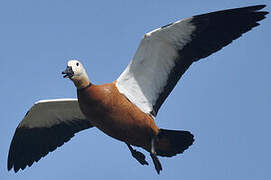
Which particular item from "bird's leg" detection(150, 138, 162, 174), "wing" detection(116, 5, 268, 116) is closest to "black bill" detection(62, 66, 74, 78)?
"wing" detection(116, 5, 268, 116)

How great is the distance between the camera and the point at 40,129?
34.2ft

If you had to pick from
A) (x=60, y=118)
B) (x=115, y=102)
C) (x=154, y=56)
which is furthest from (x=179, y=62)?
(x=60, y=118)

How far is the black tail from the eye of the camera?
8891mm

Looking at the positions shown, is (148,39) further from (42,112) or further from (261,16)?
(42,112)

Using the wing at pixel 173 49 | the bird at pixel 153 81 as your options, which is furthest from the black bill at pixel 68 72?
the wing at pixel 173 49

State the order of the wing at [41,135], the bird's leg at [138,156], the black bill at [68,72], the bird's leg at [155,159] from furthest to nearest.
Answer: the wing at [41,135] → the bird's leg at [138,156] → the bird's leg at [155,159] → the black bill at [68,72]

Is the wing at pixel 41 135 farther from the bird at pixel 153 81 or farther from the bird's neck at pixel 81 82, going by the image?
the bird's neck at pixel 81 82

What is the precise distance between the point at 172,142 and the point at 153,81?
1.03 m

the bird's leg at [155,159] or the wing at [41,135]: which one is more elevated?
the wing at [41,135]

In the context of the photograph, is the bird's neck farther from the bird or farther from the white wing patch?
the white wing patch

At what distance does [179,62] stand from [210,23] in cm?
77

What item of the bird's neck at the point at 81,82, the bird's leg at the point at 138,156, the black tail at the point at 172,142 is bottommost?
the bird's leg at the point at 138,156

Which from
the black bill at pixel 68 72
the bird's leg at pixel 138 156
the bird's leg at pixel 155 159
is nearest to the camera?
the black bill at pixel 68 72

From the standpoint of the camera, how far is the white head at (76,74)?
27.7 ft
